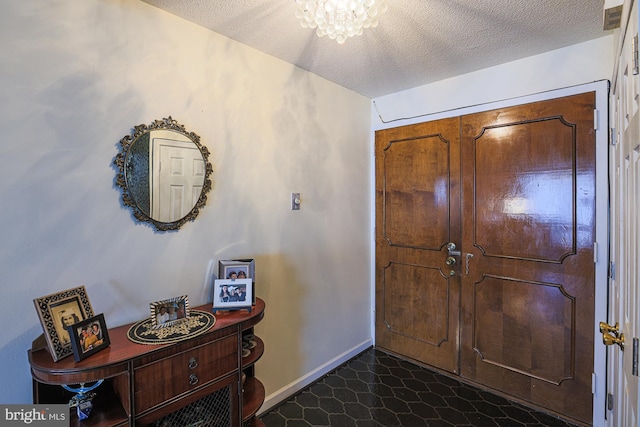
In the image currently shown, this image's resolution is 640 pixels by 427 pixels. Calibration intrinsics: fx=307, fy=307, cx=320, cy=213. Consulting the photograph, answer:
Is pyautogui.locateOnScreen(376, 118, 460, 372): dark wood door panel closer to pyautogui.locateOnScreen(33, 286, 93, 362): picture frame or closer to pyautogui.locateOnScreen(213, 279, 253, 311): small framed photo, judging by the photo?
pyautogui.locateOnScreen(213, 279, 253, 311): small framed photo

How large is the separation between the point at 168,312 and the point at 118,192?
644mm

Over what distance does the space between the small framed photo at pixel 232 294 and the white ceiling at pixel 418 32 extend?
1495mm

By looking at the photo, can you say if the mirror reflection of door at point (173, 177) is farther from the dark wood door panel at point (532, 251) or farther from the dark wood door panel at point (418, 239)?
the dark wood door panel at point (532, 251)

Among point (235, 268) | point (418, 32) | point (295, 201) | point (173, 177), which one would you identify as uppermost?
point (418, 32)

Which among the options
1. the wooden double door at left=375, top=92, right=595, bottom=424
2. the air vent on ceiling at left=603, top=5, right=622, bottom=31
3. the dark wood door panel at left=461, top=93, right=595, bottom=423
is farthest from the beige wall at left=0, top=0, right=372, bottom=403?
the air vent on ceiling at left=603, top=5, right=622, bottom=31

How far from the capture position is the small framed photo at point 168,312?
4.80 feet

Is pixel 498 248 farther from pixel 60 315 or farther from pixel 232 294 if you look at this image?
pixel 60 315

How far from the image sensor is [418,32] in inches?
74.5

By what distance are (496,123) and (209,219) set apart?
7.28ft

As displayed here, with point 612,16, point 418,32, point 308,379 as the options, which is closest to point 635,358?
point 612,16

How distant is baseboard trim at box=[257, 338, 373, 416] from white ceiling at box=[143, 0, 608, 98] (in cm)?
245

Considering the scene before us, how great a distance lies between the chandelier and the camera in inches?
52.4

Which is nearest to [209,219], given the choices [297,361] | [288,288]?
[288,288]

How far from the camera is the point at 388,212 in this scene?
3.03m
